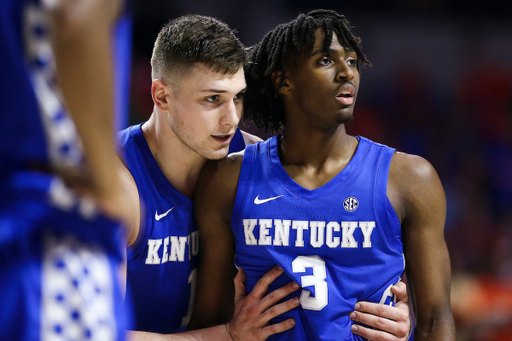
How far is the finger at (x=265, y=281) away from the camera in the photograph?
7.38 feet

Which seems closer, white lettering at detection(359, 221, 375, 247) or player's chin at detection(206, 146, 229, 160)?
white lettering at detection(359, 221, 375, 247)

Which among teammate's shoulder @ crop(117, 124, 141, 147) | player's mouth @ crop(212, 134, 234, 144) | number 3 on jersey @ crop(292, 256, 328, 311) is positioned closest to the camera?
number 3 on jersey @ crop(292, 256, 328, 311)

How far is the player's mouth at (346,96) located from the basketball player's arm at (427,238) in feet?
1.31

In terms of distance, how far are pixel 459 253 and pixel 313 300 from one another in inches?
159

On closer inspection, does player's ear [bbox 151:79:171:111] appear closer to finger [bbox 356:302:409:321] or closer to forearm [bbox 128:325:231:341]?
forearm [bbox 128:325:231:341]

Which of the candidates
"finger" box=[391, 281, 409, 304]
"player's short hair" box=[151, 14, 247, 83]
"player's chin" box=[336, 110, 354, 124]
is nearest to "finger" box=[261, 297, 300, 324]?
"finger" box=[391, 281, 409, 304]

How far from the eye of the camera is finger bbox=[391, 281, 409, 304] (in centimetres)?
226

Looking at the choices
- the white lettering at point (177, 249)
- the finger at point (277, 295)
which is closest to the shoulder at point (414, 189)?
the finger at point (277, 295)

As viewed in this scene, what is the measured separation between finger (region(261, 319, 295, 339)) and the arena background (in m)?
4.34

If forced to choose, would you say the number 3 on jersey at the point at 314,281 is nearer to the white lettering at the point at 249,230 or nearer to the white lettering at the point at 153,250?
the white lettering at the point at 249,230

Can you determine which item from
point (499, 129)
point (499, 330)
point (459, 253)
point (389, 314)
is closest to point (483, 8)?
point (499, 129)

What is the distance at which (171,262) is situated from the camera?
2.45 meters

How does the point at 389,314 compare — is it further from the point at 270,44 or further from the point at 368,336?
the point at 270,44

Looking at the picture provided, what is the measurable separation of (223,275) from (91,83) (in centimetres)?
181
